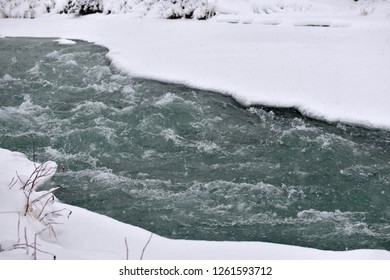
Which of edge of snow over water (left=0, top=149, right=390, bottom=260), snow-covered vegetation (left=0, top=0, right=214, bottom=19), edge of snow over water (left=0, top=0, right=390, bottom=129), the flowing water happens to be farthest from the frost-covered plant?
snow-covered vegetation (left=0, top=0, right=214, bottom=19)

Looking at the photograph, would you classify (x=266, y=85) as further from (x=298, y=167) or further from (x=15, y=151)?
(x=15, y=151)

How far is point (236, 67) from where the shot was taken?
929 cm

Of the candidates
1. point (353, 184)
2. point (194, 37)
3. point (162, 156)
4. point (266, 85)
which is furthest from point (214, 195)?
point (194, 37)

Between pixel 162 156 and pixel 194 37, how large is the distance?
5709mm

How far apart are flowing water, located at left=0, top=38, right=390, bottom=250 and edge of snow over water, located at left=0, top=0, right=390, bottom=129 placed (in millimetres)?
415

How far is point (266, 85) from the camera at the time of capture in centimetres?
841

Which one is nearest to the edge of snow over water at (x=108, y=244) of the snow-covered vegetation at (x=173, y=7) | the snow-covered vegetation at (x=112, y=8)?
the snow-covered vegetation at (x=173, y=7)

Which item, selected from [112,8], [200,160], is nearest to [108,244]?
[200,160]

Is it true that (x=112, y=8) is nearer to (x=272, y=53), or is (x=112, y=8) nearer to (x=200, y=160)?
(x=272, y=53)

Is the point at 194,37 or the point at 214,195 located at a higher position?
the point at 194,37

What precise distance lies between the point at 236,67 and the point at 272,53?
0.97 meters

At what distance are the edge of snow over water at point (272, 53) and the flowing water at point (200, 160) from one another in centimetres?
42

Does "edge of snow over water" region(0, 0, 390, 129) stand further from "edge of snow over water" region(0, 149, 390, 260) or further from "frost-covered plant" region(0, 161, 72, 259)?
"frost-covered plant" region(0, 161, 72, 259)

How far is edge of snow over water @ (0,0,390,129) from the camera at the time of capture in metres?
7.86
